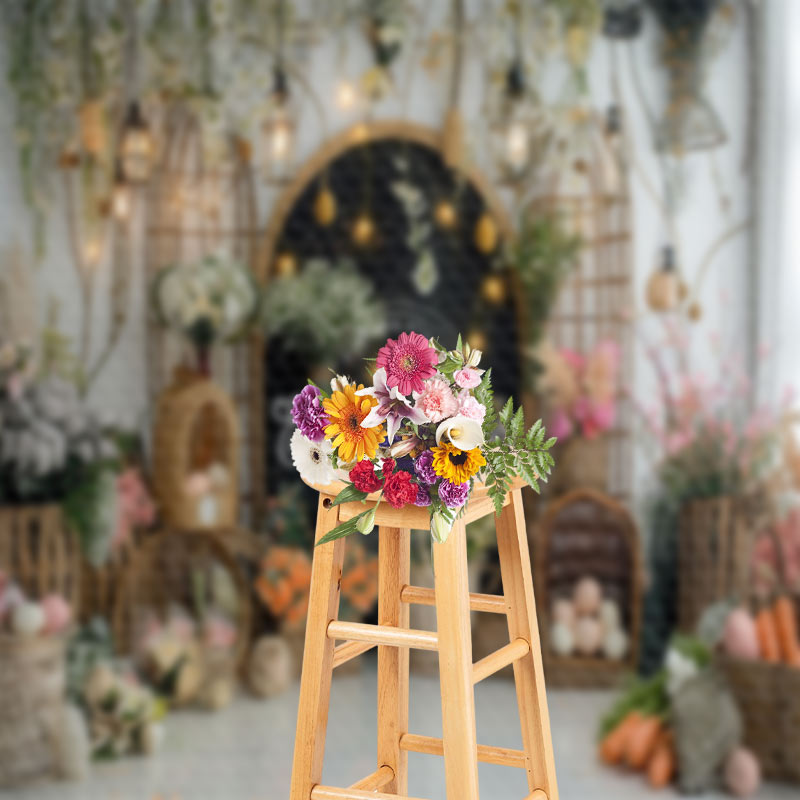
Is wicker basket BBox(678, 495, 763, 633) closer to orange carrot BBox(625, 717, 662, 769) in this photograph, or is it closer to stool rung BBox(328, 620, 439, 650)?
orange carrot BBox(625, 717, 662, 769)

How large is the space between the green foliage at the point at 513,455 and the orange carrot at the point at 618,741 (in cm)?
148

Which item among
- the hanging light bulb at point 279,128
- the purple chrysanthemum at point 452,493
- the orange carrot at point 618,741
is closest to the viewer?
the purple chrysanthemum at point 452,493

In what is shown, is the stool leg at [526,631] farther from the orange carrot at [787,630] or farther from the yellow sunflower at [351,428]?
the orange carrot at [787,630]

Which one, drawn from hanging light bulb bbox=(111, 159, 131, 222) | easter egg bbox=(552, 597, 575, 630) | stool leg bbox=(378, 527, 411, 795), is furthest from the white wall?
stool leg bbox=(378, 527, 411, 795)

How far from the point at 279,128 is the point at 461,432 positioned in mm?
1819

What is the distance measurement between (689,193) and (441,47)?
2.38 ft

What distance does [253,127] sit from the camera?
257 cm

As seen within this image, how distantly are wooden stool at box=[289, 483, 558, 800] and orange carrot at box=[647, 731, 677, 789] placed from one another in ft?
3.98

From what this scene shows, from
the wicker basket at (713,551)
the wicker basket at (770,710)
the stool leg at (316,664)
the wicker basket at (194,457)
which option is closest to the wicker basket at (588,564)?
the wicker basket at (713,551)

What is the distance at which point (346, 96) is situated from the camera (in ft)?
8.50

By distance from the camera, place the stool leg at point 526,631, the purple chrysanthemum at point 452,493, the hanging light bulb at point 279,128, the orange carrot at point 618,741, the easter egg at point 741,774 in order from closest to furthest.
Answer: the purple chrysanthemum at point 452,493
the stool leg at point 526,631
the easter egg at point 741,774
the orange carrot at point 618,741
the hanging light bulb at point 279,128

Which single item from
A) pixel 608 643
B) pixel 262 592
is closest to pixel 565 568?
pixel 608 643

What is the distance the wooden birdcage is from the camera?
2629 millimetres

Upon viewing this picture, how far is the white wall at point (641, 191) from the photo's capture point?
2533 millimetres
